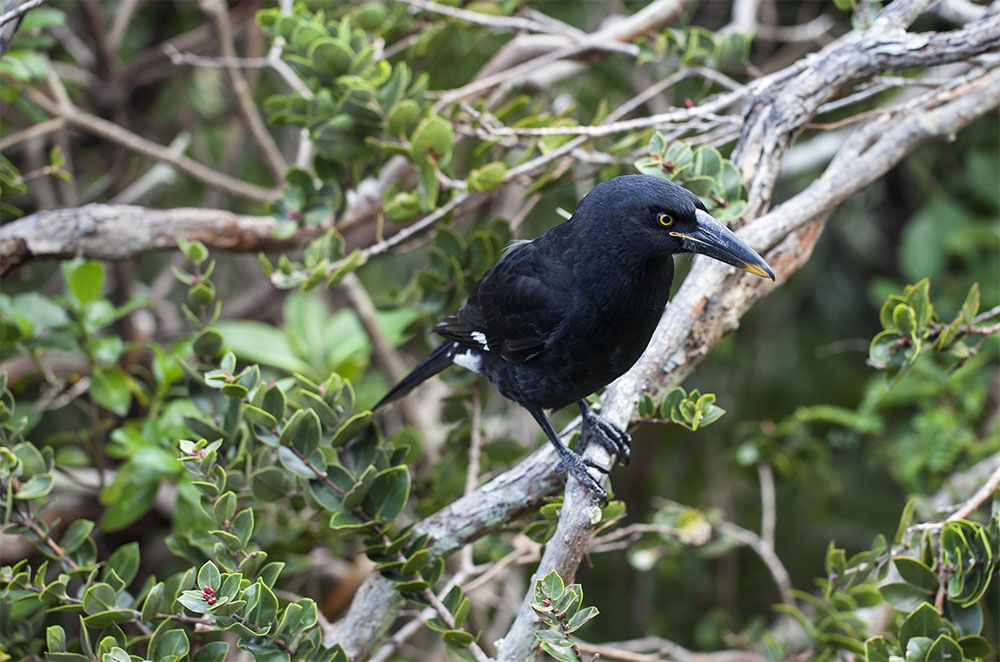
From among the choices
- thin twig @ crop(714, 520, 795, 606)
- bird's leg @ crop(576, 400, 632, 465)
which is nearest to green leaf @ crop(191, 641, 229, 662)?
bird's leg @ crop(576, 400, 632, 465)

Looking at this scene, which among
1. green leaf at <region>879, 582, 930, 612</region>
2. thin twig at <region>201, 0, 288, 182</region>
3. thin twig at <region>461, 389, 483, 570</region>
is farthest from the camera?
thin twig at <region>201, 0, 288, 182</region>

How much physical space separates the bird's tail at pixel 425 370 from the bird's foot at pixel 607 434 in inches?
20.1

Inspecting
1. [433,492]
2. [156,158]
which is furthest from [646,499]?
[156,158]

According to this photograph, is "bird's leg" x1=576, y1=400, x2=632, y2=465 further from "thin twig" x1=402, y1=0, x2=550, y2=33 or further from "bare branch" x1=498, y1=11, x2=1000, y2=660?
"thin twig" x1=402, y1=0, x2=550, y2=33

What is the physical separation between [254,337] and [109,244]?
718 millimetres

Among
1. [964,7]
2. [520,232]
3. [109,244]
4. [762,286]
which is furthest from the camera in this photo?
[520,232]

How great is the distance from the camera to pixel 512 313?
237 cm

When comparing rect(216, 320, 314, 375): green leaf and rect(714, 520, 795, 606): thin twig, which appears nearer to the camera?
rect(714, 520, 795, 606): thin twig

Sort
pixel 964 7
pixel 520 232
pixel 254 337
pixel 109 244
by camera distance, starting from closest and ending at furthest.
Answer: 1. pixel 109 244
2. pixel 964 7
3. pixel 254 337
4. pixel 520 232

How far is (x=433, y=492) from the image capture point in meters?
2.86

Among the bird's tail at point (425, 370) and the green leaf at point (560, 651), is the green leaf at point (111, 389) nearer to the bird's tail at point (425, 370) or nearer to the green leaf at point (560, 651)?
the bird's tail at point (425, 370)

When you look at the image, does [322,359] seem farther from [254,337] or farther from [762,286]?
[762,286]

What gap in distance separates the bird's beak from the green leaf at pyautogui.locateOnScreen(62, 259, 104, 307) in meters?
1.76

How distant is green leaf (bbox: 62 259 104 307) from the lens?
8.67 feet
